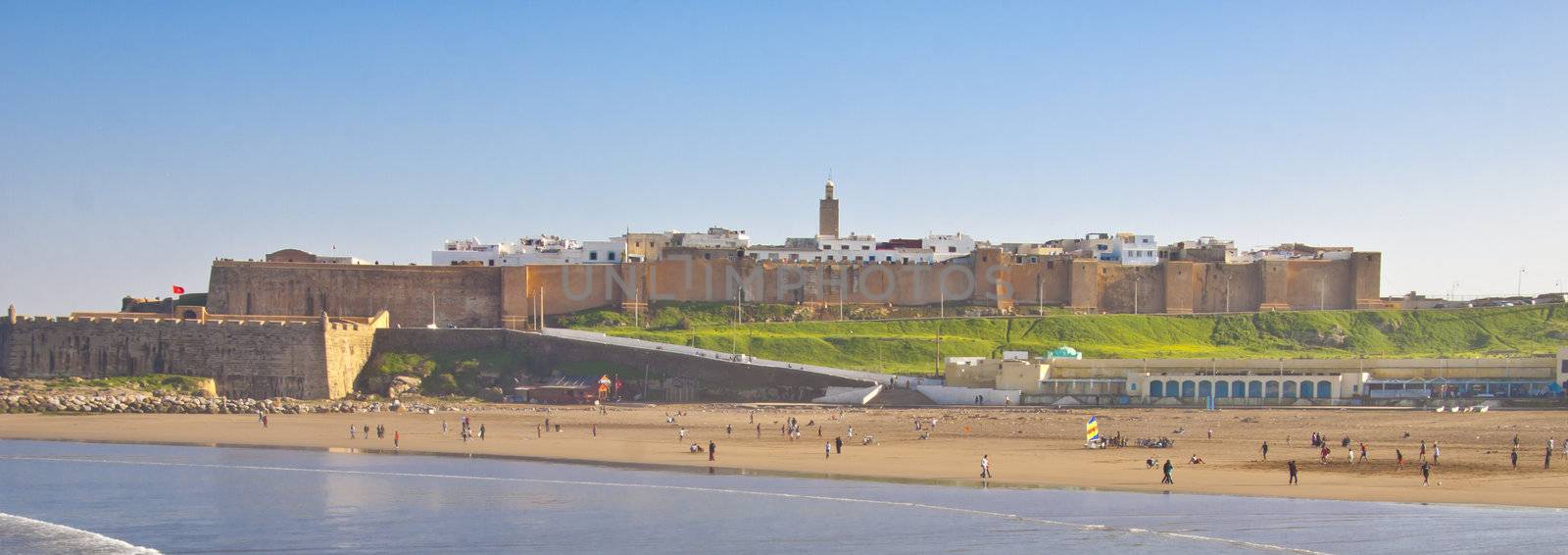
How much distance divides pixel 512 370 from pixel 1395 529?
109 feet

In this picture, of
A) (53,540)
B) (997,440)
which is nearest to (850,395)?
(997,440)

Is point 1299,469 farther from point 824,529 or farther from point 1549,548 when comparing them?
point 824,529

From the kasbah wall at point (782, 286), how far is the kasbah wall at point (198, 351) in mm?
8559

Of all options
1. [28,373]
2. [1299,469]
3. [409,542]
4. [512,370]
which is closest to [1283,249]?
[512,370]

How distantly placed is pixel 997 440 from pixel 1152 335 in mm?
27090

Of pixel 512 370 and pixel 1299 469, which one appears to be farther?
pixel 512 370

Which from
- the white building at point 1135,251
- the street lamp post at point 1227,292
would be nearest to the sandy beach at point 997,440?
the street lamp post at point 1227,292

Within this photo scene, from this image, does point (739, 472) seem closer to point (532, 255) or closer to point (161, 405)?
point (161, 405)

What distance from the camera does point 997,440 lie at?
36.1 meters

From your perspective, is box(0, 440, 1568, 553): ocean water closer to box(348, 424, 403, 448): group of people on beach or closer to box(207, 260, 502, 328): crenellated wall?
box(348, 424, 403, 448): group of people on beach

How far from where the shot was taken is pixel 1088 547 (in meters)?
21.6

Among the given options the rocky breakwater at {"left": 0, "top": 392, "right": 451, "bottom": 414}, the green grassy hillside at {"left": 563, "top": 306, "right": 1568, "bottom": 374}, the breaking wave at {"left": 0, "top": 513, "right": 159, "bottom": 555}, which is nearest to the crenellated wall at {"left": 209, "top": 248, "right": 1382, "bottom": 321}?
the green grassy hillside at {"left": 563, "top": 306, "right": 1568, "bottom": 374}

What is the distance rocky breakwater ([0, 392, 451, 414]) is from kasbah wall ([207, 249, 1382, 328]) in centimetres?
1266

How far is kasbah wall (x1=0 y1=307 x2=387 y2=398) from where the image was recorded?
163 feet
